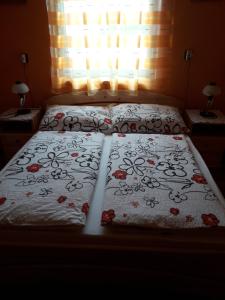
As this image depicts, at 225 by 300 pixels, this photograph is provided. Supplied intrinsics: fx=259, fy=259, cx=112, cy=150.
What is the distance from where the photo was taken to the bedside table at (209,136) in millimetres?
2730


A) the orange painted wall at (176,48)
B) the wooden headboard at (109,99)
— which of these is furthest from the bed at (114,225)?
the orange painted wall at (176,48)

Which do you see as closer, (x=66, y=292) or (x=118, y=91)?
(x=66, y=292)

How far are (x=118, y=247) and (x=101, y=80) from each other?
208 centimetres

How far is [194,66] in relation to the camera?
115 inches

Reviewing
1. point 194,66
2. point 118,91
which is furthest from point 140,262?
point 194,66

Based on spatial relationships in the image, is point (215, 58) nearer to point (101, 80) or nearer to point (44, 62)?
point (101, 80)

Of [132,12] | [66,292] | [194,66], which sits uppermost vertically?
[132,12]

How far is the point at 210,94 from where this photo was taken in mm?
2730

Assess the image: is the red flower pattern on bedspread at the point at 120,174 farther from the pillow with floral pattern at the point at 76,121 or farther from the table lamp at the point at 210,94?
the table lamp at the point at 210,94

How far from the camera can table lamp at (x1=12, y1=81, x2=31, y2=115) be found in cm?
276

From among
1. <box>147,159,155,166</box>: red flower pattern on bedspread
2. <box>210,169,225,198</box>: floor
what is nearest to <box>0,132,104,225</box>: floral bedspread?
<box>147,159,155,166</box>: red flower pattern on bedspread

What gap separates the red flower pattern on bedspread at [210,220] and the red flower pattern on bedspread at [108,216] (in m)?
0.51

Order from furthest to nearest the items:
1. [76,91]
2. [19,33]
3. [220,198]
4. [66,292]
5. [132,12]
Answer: [76,91], [19,33], [132,12], [220,198], [66,292]

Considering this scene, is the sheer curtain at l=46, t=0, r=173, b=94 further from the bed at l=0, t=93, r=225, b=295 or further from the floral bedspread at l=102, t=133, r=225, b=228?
the bed at l=0, t=93, r=225, b=295
